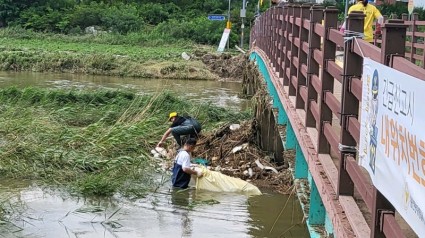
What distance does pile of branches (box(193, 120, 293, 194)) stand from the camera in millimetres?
11125

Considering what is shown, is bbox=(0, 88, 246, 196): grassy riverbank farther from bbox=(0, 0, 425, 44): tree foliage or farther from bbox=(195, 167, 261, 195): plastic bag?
bbox=(0, 0, 425, 44): tree foliage

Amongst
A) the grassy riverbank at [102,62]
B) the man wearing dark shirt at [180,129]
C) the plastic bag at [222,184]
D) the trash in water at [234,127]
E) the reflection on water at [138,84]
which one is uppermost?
the man wearing dark shirt at [180,129]

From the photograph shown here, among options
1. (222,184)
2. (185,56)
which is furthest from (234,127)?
(185,56)

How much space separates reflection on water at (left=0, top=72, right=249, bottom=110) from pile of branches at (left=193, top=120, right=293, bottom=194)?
402 inches

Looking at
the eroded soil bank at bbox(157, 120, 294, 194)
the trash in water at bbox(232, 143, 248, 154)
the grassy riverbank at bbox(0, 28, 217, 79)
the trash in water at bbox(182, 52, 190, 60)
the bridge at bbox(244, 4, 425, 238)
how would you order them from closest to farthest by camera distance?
the bridge at bbox(244, 4, 425, 238), the eroded soil bank at bbox(157, 120, 294, 194), the trash in water at bbox(232, 143, 248, 154), the grassy riverbank at bbox(0, 28, 217, 79), the trash in water at bbox(182, 52, 190, 60)

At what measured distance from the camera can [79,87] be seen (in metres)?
26.7

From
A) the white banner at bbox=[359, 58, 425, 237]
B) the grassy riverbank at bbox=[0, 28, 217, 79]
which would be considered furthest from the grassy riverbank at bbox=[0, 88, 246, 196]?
the grassy riverbank at bbox=[0, 28, 217, 79]

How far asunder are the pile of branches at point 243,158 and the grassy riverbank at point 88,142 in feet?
3.92

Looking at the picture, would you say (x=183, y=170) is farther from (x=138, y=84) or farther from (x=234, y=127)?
(x=138, y=84)

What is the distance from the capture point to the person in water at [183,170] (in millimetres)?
10219

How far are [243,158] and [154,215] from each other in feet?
11.0

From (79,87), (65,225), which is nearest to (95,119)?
(65,225)

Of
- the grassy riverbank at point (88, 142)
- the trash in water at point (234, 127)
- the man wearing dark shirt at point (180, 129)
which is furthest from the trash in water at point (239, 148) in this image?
the grassy riverbank at point (88, 142)

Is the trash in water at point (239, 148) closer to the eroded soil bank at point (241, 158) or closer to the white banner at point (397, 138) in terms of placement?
the eroded soil bank at point (241, 158)
